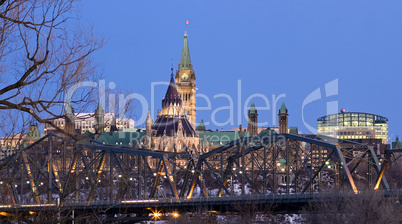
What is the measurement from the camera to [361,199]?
80.4 meters

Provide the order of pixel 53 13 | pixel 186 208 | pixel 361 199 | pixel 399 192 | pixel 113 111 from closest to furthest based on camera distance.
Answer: pixel 53 13 → pixel 113 111 → pixel 361 199 → pixel 399 192 → pixel 186 208

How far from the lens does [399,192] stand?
93812mm

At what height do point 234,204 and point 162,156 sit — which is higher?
point 162,156

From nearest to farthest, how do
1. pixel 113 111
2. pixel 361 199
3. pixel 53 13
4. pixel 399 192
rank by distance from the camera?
1. pixel 53 13
2. pixel 113 111
3. pixel 361 199
4. pixel 399 192

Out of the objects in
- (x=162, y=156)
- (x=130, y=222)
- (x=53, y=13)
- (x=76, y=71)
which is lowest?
(x=130, y=222)

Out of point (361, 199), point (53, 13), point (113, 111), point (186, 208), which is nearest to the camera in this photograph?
point (53, 13)

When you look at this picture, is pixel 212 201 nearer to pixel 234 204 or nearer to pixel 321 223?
pixel 234 204

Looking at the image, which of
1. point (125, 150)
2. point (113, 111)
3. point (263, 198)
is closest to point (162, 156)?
point (125, 150)

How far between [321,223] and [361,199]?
572 cm

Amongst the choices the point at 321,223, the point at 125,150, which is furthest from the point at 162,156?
the point at 321,223

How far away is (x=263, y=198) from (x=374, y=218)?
68.0 ft

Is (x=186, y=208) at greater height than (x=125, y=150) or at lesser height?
lesser

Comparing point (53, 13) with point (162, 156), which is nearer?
point (53, 13)

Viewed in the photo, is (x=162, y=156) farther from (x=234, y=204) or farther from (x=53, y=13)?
(x=53, y=13)
